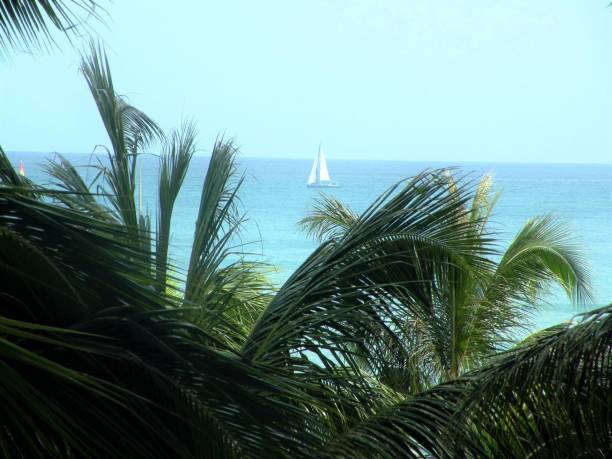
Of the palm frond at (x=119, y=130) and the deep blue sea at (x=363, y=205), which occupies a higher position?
the palm frond at (x=119, y=130)

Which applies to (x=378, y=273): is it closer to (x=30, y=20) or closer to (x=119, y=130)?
(x=30, y=20)

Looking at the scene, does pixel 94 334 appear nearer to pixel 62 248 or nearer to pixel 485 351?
pixel 62 248

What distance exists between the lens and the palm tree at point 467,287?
10.5ft

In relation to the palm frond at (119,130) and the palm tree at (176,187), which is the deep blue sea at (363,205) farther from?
the palm tree at (176,187)

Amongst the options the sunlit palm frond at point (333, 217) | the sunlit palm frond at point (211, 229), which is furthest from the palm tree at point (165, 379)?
the sunlit palm frond at point (333, 217)

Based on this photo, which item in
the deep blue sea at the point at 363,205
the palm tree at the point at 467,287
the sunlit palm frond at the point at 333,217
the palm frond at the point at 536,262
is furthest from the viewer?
the deep blue sea at the point at 363,205

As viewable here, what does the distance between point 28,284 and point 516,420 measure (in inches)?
57.4

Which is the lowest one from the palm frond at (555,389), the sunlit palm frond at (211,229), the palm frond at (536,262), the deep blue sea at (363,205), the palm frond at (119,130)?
the deep blue sea at (363,205)

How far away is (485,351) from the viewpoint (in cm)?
539

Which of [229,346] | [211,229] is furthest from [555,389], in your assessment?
[211,229]

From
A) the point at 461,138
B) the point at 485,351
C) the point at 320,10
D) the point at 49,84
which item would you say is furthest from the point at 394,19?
the point at 485,351

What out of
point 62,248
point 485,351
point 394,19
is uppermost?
point 394,19

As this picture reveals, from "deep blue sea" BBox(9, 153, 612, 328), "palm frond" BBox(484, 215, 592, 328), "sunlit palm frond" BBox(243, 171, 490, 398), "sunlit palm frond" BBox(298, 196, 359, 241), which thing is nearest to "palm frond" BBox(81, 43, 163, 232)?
"sunlit palm frond" BBox(243, 171, 490, 398)

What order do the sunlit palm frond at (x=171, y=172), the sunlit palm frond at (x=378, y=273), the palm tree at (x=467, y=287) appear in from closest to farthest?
1. the sunlit palm frond at (x=378, y=273)
2. the palm tree at (x=467, y=287)
3. the sunlit palm frond at (x=171, y=172)
